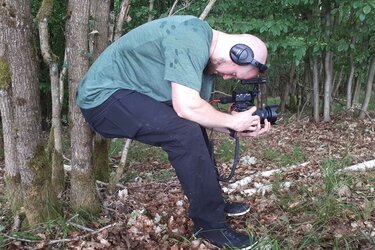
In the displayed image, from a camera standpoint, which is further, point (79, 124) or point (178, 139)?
point (79, 124)

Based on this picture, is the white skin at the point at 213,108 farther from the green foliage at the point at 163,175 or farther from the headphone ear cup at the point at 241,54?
the green foliage at the point at 163,175

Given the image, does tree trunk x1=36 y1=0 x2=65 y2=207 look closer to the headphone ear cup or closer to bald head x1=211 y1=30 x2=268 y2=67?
bald head x1=211 y1=30 x2=268 y2=67

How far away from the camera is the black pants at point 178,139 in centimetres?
239

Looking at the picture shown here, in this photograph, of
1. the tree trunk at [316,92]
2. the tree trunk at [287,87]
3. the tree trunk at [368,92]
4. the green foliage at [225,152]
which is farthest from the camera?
the tree trunk at [287,87]

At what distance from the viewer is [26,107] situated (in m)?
2.67

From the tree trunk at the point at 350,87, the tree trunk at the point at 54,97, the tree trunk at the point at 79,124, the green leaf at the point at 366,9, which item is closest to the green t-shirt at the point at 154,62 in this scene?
the tree trunk at the point at 79,124

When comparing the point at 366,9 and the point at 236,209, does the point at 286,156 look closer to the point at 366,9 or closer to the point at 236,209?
the point at 366,9

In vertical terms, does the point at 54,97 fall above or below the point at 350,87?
above

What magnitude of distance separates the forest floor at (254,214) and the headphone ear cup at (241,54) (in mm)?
1110

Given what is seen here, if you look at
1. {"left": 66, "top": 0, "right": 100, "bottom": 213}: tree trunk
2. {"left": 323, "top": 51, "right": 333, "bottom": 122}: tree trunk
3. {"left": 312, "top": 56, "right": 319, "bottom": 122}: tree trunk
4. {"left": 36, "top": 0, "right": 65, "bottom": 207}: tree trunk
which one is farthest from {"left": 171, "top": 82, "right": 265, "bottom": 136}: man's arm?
{"left": 312, "top": 56, "right": 319, "bottom": 122}: tree trunk

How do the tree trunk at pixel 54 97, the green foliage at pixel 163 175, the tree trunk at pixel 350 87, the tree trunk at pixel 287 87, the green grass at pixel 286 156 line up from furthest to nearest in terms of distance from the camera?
the tree trunk at pixel 287 87
the tree trunk at pixel 350 87
the green grass at pixel 286 156
the green foliage at pixel 163 175
the tree trunk at pixel 54 97

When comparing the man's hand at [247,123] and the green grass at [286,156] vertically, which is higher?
the man's hand at [247,123]

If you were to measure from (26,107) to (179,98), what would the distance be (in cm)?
112

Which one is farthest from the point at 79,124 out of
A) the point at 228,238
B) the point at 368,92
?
the point at 368,92
